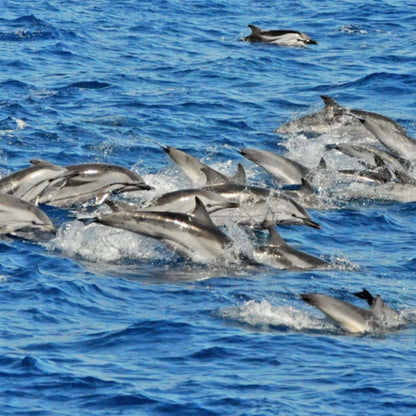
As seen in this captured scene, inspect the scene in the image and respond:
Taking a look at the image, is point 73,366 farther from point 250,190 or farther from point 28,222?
point 250,190

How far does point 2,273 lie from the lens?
1382cm

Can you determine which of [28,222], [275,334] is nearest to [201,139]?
[28,222]

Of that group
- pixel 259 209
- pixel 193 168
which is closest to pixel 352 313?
pixel 259 209

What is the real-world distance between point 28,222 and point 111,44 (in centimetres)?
1590

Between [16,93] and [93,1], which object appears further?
[93,1]

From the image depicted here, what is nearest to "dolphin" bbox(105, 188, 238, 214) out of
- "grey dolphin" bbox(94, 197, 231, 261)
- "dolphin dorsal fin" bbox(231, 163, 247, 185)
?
"grey dolphin" bbox(94, 197, 231, 261)

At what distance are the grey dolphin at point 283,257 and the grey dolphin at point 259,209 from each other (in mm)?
1416

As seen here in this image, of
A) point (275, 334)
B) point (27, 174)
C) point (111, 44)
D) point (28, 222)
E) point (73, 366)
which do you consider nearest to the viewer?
point (73, 366)

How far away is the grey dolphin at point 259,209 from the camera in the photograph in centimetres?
1627

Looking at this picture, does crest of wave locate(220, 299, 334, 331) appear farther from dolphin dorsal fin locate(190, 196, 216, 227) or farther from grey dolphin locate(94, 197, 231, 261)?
dolphin dorsal fin locate(190, 196, 216, 227)

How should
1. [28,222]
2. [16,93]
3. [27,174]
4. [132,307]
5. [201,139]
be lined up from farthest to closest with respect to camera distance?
[16,93], [201,139], [27,174], [28,222], [132,307]

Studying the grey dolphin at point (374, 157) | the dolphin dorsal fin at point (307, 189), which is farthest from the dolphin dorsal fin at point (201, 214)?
the grey dolphin at point (374, 157)

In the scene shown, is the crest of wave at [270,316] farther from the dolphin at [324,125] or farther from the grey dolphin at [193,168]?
the dolphin at [324,125]

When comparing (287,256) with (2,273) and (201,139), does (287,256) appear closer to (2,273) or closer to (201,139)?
(2,273)
